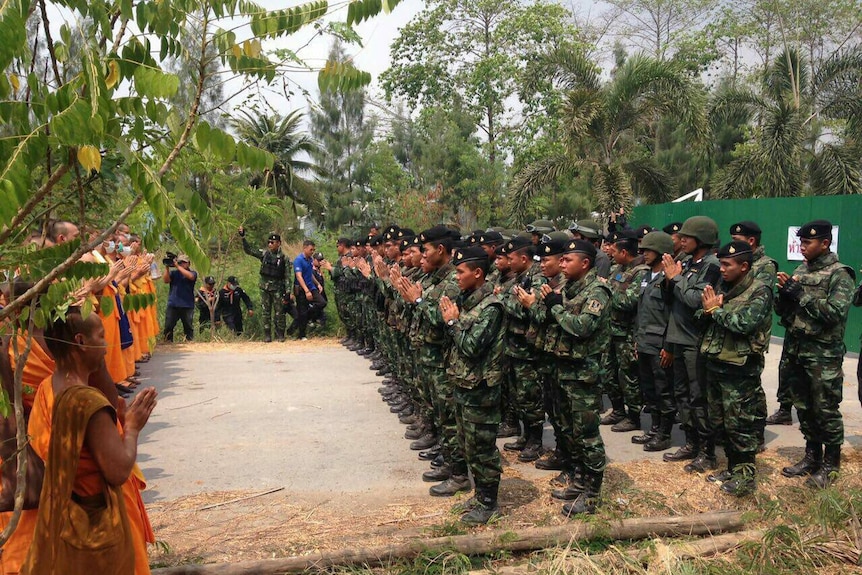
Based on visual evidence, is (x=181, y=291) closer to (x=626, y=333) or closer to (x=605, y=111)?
(x=626, y=333)

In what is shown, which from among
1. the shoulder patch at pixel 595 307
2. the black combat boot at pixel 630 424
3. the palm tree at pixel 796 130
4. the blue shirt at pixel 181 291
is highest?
the palm tree at pixel 796 130

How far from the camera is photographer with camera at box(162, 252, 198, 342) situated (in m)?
12.4

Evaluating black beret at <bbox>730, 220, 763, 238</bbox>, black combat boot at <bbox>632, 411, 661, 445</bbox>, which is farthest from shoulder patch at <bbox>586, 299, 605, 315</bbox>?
black combat boot at <bbox>632, 411, 661, 445</bbox>

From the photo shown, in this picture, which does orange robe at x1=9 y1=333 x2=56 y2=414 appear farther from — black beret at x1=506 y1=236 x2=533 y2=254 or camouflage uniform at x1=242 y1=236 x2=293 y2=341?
camouflage uniform at x1=242 y1=236 x2=293 y2=341

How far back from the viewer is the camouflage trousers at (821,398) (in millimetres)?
5398

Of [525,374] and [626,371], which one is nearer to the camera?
[525,374]

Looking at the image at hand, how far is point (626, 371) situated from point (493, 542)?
324cm

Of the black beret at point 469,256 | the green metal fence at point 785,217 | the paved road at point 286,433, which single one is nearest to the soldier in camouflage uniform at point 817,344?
the paved road at point 286,433

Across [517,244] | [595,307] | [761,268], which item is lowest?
[595,307]

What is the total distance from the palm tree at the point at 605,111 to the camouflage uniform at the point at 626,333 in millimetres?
8435

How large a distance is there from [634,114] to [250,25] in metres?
15.2

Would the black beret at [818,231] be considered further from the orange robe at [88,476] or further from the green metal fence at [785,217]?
the green metal fence at [785,217]

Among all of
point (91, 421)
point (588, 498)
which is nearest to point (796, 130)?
point (588, 498)

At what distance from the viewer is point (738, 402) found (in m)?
5.31
